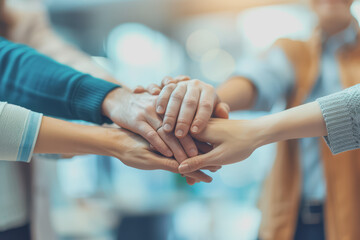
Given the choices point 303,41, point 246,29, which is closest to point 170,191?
point 246,29

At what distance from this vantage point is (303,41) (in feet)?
2.73

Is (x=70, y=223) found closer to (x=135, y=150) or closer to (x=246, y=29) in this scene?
(x=135, y=150)

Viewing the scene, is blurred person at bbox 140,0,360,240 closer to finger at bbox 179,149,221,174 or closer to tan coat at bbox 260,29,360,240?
tan coat at bbox 260,29,360,240

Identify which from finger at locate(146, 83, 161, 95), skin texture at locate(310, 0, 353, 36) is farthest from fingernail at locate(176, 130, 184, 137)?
skin texture at locate(310, 0, 353, 36)

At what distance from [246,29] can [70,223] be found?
1901 mm

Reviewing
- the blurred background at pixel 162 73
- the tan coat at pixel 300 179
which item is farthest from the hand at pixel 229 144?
the blurred background at pixel 162 73

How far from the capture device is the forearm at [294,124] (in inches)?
20.6

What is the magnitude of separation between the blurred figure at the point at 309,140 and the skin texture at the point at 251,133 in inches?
7.4

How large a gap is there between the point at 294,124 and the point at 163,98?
23 centimetres

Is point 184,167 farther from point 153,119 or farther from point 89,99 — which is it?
point 89,99

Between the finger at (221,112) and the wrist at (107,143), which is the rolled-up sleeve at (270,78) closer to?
the finger at (221,112)

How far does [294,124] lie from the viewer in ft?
1.74

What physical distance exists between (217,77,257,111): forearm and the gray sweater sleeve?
10.2 inches

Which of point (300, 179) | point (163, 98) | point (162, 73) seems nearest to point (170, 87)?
point (163, 98)
